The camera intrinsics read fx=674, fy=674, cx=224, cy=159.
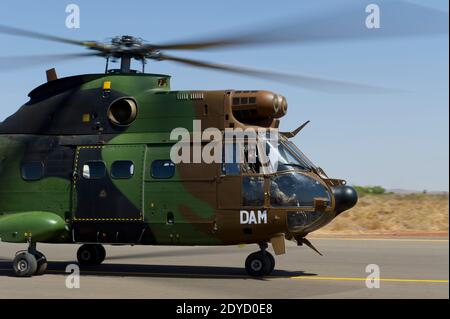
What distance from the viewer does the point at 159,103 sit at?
13.7m

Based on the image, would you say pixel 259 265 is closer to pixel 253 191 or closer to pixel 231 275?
pixel 231 275

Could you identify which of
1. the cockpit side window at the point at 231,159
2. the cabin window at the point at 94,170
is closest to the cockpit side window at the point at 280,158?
the cockpit side window at the point at 231,159

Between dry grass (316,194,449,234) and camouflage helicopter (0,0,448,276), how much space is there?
18.1m

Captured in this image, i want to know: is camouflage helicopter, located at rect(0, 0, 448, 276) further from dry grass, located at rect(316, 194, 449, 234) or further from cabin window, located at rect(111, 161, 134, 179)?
dry grass, located at rect(316, 194, 449, 234)

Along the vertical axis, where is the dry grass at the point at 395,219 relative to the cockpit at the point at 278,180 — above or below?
above

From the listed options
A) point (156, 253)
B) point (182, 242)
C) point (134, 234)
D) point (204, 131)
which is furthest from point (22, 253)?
point (156, 253)

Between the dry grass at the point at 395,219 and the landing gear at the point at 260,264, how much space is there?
17466mm

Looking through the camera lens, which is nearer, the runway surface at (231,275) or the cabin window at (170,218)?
the runway surface at (231,275)

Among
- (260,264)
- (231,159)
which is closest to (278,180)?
(231,159)

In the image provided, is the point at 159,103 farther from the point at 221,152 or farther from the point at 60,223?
the point at 60,223

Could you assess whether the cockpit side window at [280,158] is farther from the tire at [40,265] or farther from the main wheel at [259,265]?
the tire at [40,265]

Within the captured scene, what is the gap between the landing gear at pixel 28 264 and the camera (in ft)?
45.5

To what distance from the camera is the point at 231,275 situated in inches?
552

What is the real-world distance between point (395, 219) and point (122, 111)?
23.0 metres
